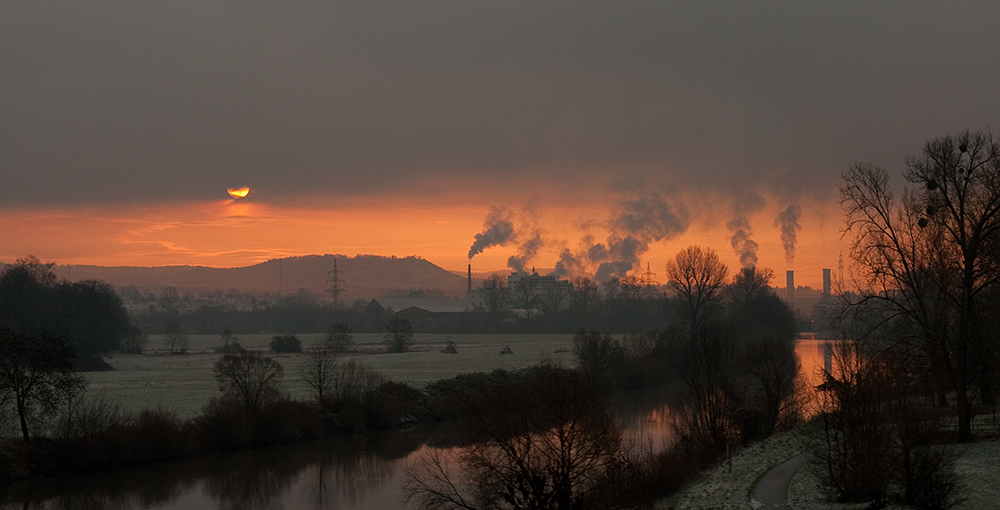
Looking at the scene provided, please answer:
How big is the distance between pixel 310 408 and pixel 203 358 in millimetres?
40269

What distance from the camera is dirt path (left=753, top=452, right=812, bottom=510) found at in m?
21.8

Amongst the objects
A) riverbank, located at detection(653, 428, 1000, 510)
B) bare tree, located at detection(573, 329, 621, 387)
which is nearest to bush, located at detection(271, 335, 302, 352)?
bare tree, located at detection(573, 329, 621, 387)

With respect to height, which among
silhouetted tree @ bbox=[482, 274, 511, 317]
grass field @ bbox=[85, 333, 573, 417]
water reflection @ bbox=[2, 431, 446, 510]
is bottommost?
water reflection @ bbox=[2, 431, 446, 510]

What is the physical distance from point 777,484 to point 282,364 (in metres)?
56.8

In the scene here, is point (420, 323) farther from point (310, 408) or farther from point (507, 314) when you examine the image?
point (310, 408)

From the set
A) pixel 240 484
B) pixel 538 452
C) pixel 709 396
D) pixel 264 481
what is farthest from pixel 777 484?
pixel 240 484

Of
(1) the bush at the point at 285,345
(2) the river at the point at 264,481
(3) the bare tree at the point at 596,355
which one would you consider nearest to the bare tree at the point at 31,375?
(2) the river at the point at 264,481

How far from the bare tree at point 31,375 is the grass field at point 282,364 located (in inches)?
302

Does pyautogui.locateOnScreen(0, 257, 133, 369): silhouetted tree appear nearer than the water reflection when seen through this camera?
No

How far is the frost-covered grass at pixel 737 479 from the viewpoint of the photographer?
23.2 metres

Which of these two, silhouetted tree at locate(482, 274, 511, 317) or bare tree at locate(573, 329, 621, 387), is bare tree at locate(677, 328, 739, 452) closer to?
bare tree at locate(573, 329, 621, 387)

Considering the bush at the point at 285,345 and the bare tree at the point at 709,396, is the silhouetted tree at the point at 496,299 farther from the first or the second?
the bare tree at the point at 709,396

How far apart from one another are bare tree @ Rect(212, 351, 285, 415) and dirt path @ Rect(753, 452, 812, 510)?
2815 centimetres

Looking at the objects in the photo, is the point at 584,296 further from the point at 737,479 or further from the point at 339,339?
the point at 737,479
